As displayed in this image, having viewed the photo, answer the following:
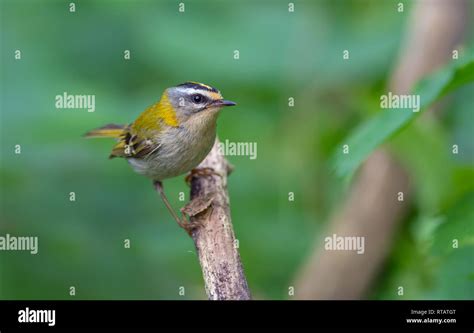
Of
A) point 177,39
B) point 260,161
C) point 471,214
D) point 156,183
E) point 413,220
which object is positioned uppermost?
point 177,39

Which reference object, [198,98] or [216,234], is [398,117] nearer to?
[216,234]

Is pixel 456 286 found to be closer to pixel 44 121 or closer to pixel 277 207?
pixel 277 207

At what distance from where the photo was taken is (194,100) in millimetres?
5488

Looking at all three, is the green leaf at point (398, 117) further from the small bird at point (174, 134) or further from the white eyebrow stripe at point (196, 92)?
the white eyebrow stripe at point (196, 92)

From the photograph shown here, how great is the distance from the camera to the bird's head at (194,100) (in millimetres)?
5344

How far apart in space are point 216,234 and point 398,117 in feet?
4.89

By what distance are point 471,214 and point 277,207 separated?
392cm

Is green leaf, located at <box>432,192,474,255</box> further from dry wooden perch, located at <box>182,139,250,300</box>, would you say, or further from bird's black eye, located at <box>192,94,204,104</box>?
bird's black eye, located at <box>192,94,204,104</box>

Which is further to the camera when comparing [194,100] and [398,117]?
[194,100]

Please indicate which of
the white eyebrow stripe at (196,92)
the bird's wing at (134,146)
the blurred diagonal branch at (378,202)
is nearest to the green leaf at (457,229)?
the white eyebrow stripe at (196,92)

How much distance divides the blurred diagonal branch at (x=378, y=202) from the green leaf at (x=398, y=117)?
2.72 meters

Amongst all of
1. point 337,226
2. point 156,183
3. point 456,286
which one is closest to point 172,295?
point 156,183

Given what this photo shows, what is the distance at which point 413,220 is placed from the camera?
6141 millimetres

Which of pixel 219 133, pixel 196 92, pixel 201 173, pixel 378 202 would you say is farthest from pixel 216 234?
pixel 219 133
